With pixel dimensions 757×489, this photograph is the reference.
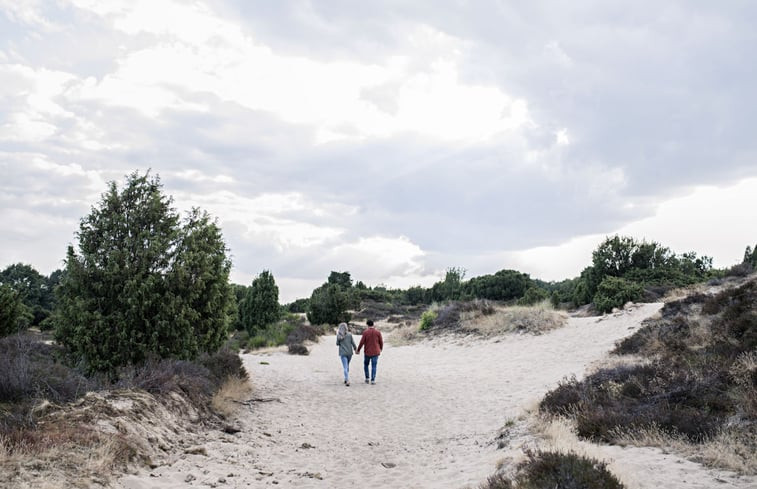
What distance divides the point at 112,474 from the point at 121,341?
236 inches

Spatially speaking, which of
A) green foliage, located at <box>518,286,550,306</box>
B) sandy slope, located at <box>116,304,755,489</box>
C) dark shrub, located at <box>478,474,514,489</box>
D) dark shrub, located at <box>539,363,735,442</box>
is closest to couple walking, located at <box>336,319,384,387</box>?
sandy slope, located at <box>116,304,755,489</box>

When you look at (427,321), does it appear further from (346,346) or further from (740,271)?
(740,271)

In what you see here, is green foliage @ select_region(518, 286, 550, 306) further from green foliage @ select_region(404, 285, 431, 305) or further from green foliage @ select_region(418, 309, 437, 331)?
green foliage @ select_region(404, 285, 431, 305)

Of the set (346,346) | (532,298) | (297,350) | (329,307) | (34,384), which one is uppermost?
(532,298)

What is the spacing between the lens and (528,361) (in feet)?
64.5

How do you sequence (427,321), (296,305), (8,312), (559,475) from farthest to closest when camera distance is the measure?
1. (296,305)
2. (427,321)
3. (8,312)
4. (559,475)

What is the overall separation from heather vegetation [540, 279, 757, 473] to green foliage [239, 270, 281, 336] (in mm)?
26061

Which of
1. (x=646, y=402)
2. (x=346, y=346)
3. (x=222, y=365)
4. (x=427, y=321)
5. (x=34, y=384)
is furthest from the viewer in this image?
(x=427, y=321)

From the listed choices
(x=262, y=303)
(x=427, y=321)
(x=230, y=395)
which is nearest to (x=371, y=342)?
(x=230, y=395)

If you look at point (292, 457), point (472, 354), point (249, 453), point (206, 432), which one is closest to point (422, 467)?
point (292, 457)

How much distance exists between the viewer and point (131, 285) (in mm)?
11172

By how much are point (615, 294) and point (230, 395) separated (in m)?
24.4

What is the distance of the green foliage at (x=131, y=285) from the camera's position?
36.9 ft

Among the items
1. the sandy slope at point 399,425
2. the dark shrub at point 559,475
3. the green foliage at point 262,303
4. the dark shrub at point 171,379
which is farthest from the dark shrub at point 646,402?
the green foliage at point 262,303
